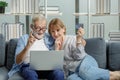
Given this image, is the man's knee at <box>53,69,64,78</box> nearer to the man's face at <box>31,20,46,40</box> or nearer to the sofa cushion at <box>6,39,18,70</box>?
the man's face at <box>31,20,46,40</box>

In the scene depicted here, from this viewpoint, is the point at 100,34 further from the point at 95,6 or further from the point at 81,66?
the point at 81,66

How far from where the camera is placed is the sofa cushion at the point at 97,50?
9.89 feet

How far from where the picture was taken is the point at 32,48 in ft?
9.47

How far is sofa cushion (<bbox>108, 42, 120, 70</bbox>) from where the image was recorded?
3021mm

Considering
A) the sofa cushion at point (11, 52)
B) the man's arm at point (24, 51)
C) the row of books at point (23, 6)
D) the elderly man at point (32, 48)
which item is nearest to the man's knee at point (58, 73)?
the elderly man at point (32, 48)

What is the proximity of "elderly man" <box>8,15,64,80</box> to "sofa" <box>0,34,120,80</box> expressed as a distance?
0.19 metres

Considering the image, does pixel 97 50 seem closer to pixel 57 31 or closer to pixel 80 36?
pixel 80 36

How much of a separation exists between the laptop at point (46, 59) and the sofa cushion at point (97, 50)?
490 mm

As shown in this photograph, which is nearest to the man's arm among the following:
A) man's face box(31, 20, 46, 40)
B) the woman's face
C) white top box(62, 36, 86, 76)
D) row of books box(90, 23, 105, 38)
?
man's face box(31, 20, 46, 40)

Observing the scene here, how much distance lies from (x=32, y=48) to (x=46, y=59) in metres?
0.34

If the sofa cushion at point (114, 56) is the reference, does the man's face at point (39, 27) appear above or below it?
above

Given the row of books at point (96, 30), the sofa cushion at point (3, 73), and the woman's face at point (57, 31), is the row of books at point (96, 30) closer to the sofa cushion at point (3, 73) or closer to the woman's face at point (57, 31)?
the woman's face at point (57, 31)

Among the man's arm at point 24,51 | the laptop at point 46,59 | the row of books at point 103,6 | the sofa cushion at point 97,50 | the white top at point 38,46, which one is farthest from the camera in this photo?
the row of books at point 103,6

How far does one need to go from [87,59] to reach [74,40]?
0.23 meters
